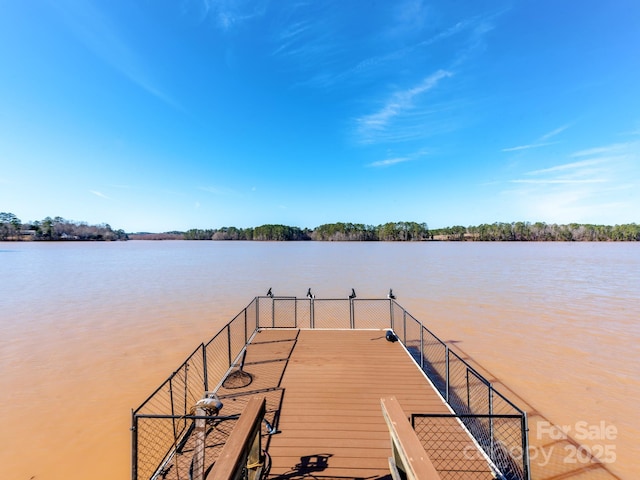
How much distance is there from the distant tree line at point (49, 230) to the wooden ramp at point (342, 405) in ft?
513

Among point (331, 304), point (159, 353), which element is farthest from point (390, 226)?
point (159, 353)

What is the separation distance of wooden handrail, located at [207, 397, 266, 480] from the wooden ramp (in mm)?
813

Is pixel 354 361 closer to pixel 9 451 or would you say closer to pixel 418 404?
pixel 418 404

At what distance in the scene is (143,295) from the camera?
18.8m

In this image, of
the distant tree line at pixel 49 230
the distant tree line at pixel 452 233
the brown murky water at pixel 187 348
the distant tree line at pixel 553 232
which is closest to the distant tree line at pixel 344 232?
the distant tree line at pixel 452 233

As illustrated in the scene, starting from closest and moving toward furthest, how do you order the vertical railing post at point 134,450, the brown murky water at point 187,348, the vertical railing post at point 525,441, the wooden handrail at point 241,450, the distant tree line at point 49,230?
the wooden handrail at point 241,450 → the vertical railing post at point 134,450 → the vertical railing post at point 525,441 → the brown murky water at point 187,348 → the distant tree line at point 49,230

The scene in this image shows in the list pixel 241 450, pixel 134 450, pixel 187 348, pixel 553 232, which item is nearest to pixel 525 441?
pixel 241 450

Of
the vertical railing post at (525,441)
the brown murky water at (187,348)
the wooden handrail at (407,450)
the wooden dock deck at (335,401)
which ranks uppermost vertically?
the wooden handrail at (407,450)

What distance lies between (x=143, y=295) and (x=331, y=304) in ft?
39.7

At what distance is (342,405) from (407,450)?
344cm

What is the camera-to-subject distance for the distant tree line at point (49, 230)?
114 metres
